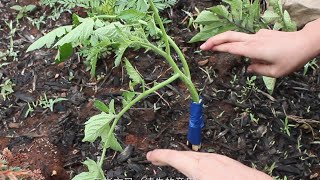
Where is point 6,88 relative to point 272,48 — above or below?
below

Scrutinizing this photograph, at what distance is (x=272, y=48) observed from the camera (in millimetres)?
1623

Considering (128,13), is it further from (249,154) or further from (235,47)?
(249,154)

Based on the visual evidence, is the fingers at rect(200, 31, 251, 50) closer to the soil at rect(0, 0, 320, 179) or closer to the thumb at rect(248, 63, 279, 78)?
the thumb at rect(248, 63, 279, 78)

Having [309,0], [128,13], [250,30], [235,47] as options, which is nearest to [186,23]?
[250,30]

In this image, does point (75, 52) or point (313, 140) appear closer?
point (313, 140)

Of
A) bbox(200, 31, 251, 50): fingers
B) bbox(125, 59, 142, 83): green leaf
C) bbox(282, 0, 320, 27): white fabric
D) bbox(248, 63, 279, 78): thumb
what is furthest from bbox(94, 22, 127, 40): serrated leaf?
bbox(282, 0, 320, 27): white fabric

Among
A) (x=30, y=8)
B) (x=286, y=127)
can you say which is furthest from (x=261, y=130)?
(x=30, y=8)

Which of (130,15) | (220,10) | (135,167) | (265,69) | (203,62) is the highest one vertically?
(130,15)

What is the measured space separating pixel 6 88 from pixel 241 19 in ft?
3.09

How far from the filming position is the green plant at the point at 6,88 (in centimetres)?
211

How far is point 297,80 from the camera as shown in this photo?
207cm

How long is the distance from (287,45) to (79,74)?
0.87 meters

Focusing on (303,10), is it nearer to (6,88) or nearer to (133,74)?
(133,74)

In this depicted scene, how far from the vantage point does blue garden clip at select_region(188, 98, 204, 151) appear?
5.64ft
